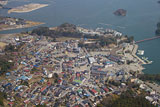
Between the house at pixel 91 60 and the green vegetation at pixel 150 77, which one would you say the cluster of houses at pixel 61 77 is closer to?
the house at pixel 91 60

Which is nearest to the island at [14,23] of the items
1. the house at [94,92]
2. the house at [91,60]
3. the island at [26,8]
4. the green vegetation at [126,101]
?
the island at [26,8]

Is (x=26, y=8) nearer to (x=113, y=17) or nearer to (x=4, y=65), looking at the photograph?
(x=113, y=17)

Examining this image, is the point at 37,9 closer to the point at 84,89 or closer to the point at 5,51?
the point at 5,51

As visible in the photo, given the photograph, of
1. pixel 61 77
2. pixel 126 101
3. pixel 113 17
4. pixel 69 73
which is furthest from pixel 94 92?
pixel 113 17

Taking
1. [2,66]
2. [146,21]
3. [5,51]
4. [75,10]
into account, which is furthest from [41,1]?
[2,66]

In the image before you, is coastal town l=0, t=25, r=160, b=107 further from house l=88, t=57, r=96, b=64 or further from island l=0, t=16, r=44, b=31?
island l=0, t=16, r=44, b=31
